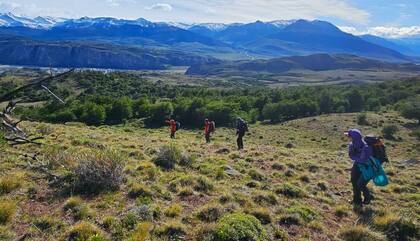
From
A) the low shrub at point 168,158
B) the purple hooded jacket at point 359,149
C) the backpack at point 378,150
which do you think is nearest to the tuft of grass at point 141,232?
the low shrub at point 168,158

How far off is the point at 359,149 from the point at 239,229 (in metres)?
5.23

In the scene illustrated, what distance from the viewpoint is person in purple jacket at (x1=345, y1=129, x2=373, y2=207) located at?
11898 millimetres

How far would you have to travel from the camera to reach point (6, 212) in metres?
8.88

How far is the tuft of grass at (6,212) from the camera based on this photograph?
8.76 m

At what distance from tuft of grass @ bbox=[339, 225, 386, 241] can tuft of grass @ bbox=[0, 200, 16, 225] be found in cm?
732

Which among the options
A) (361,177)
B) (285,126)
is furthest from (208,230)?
(285,126)

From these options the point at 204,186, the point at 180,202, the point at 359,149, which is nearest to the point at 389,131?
the point at 359,149

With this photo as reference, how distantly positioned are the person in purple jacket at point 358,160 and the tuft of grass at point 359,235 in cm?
259

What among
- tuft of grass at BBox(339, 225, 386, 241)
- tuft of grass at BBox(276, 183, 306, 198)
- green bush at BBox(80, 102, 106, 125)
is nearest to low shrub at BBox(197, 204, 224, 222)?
tuft of grass at BBox(339, 225, 386, 241)

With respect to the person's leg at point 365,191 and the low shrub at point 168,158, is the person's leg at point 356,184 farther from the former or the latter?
the low shrub at point 168,158

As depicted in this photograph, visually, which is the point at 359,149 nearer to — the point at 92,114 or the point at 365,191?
the point at 365,191

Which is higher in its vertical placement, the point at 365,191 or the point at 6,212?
the point at 365,191

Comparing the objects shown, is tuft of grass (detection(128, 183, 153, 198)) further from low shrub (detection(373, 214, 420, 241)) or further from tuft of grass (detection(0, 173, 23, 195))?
low shrub (detection(373, 214, 420, 241))

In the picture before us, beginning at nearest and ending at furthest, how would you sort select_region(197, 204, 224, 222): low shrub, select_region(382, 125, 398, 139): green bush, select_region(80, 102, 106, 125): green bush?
select_region(197, 204, 224, 222): low shrub
select_region(382, 125, 398, 139): green bush
select_region(80, 102, 106, 125): green bush
